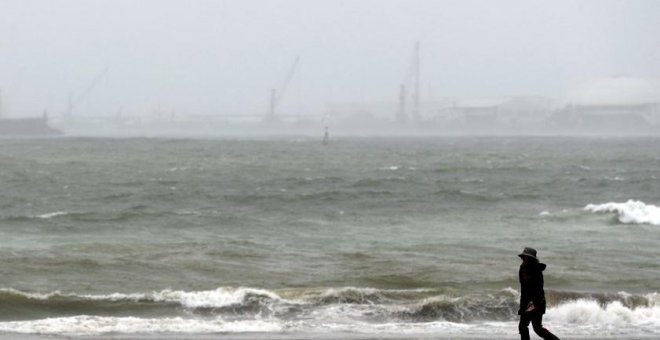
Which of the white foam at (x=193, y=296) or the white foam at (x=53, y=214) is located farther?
the white foam at (x=53, y=214)

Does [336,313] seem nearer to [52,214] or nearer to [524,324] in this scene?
[524,324]

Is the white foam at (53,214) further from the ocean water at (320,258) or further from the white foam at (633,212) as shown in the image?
the white foam at (633,212)

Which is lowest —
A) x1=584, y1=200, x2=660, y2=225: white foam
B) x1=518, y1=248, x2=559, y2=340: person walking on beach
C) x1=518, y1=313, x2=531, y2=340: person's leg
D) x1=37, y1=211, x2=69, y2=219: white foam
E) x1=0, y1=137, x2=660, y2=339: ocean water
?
x1=37, y1=211, x2=69, y2=219: white foam

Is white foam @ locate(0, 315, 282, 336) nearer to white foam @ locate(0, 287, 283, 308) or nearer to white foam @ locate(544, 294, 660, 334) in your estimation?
white foam @ locate(0, 287, 283, 308)

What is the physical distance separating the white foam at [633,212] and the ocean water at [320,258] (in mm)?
152

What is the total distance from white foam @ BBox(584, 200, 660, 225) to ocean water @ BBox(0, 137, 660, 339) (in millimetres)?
152

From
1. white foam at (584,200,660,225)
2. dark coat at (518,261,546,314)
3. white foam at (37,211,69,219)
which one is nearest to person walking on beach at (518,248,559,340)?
dark coat at (518,261,546,314)

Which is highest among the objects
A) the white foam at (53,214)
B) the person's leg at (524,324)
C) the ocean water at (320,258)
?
the person's leg at (524,324)

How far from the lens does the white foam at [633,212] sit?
3788 centimetres

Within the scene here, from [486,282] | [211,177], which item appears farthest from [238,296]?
[211,177]

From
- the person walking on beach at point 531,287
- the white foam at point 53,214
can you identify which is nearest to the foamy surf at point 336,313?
the person walking on beach at point 531,287

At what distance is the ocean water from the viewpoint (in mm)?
19109

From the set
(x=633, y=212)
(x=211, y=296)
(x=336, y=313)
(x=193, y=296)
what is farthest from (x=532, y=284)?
(x=633, y=212)

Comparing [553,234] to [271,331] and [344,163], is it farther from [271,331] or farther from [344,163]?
[344,163]
